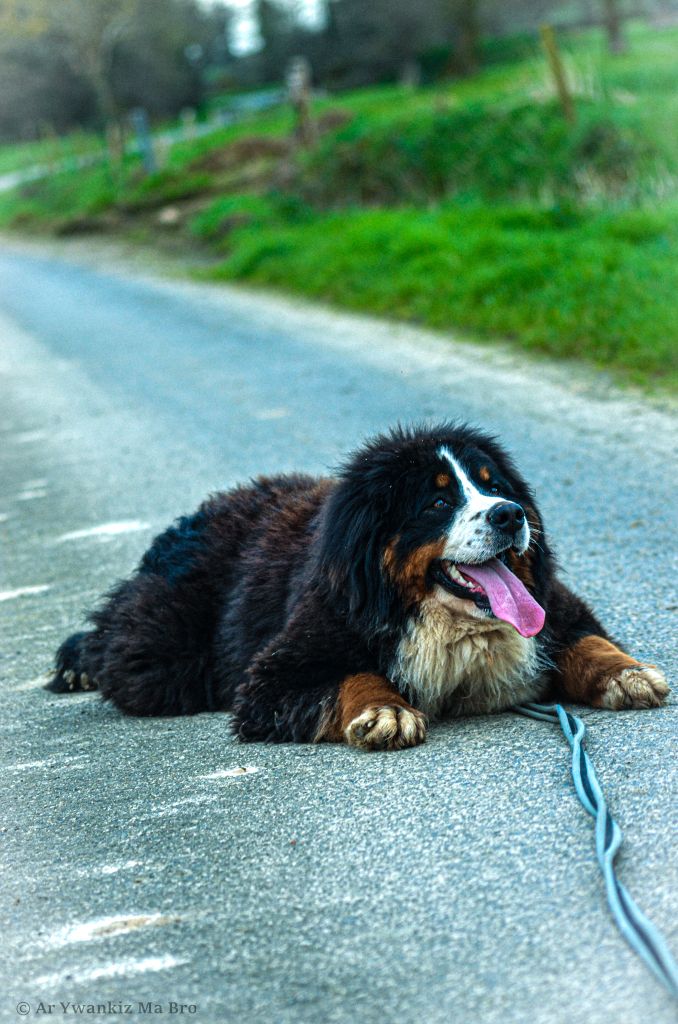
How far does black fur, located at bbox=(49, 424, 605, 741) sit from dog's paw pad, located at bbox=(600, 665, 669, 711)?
316 millimetres

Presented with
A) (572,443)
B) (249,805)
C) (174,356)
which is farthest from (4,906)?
(174,356)

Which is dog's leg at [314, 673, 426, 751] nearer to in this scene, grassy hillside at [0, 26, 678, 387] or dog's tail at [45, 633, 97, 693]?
dog's tail at [45, 633, 97, 693]

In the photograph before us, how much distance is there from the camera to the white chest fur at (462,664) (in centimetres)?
Answer: 461

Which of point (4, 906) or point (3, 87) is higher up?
point (3, 87)

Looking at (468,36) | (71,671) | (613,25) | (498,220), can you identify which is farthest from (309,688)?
(468,36)

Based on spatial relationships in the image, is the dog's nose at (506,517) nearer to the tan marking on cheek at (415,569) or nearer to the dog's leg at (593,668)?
the tan marking on cheek at (415,569)

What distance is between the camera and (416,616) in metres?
4.61

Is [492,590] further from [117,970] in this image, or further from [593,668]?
[117,970]

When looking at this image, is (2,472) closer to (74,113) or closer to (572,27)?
(572,27)

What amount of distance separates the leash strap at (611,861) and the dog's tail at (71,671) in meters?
2.10

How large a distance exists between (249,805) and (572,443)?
5225 mm

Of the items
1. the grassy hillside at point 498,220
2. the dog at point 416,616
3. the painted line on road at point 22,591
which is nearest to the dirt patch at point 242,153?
the grassy hillside at point 498,220

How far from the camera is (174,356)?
14633 mm

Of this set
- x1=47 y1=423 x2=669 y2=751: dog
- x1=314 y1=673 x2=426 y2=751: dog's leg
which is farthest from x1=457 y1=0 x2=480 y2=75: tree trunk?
x1=314 y1=673 x2=426 y2=751: dog's leg
